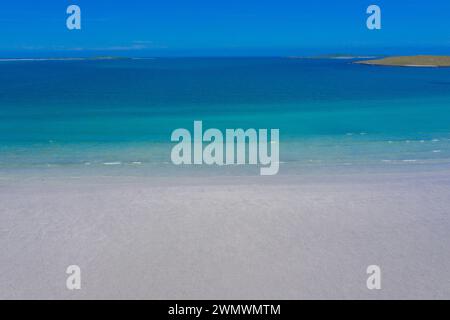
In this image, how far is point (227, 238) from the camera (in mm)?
6797

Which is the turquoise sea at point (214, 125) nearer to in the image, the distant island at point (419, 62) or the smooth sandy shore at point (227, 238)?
the smooth sandy shore at point (227, 238)

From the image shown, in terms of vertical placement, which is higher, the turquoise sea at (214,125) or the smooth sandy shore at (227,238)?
the turquoise sea at (214,125)

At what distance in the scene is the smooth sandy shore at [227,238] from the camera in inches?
213

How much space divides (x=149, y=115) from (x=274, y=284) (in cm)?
1880

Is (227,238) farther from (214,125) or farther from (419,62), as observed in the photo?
(419,62)

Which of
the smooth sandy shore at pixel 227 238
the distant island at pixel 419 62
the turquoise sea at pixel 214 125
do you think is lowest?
the smooth sandy shore at pixel 227 238

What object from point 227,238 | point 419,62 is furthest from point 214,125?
point 419,62

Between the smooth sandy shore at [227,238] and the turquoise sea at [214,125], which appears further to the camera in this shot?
the turquoise sea at [214,125]

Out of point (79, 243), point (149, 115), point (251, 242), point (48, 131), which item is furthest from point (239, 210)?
point (149, 115)

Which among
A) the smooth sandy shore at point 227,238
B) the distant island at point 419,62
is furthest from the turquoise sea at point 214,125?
the distant island at point 419,62

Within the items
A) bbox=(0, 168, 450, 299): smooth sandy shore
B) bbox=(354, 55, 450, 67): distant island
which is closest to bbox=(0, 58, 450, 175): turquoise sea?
bbox=(0, 168, 450, 299): smooth sandy shore

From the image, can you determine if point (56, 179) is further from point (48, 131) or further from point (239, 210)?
point (48, 131)

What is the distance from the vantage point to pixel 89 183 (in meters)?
10.1

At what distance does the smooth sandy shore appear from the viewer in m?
5.42
